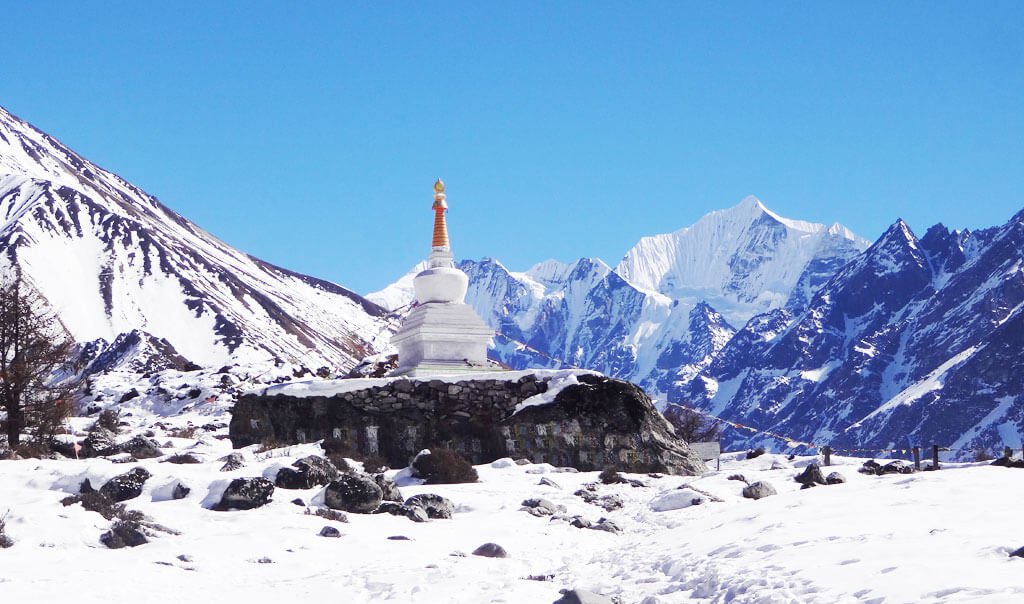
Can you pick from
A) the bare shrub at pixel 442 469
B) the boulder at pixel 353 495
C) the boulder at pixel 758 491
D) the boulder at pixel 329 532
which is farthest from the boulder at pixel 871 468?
the boulder at pixel 329 532

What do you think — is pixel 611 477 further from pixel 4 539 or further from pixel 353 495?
pixel 4 539

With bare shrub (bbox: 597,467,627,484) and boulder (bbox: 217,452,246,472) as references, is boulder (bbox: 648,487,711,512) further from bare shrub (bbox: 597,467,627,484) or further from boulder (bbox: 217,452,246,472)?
boulder (bbox: 217,452,246,472)

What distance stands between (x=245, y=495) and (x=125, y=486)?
2064 mm

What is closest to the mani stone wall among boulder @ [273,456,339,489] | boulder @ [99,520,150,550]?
boulder @ [273,456,339,489]

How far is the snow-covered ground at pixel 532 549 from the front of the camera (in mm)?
10680

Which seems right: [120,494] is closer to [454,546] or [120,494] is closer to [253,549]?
[253,549]

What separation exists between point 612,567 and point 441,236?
91.3ft

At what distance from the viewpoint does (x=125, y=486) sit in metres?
18.1

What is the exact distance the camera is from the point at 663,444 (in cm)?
2769

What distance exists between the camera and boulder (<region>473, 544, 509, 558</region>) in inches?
599

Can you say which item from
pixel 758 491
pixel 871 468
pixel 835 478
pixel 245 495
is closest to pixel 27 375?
pixel 245 495

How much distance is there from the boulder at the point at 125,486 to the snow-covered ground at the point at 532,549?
7.3 inches

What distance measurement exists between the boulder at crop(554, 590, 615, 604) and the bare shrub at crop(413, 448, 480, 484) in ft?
38.0

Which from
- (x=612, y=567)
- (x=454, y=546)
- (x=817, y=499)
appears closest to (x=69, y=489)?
(x=454, y=546)
